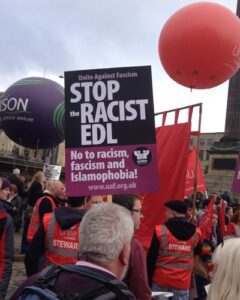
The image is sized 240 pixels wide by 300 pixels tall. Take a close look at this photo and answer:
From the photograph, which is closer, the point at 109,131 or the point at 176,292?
the point at 109,131

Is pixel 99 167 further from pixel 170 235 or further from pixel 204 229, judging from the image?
pixel 204 229

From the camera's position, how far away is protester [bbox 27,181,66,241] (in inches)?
219

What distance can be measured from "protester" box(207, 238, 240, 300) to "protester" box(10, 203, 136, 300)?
0.38m

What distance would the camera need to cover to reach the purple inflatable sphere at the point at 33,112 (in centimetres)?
1292

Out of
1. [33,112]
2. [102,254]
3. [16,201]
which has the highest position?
[33,112]

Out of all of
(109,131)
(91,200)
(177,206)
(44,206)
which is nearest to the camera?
(91,200)

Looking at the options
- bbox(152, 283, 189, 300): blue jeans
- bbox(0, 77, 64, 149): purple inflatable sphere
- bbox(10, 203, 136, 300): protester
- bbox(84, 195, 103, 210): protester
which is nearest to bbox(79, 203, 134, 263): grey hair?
bbox(10, 203, 136, 300): protester

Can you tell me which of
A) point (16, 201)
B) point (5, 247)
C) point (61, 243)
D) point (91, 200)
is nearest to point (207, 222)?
point (91, 200)

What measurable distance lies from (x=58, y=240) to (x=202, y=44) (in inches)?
151

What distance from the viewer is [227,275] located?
212cm

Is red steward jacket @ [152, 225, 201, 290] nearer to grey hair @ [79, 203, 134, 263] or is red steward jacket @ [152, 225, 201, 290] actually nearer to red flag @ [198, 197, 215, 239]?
red flag @ [198, 197, 215, 239]

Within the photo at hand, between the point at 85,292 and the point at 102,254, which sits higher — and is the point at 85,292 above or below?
below

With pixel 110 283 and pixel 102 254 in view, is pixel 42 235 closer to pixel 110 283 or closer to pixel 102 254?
pixel 102 254

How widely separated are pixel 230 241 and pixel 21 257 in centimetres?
763
